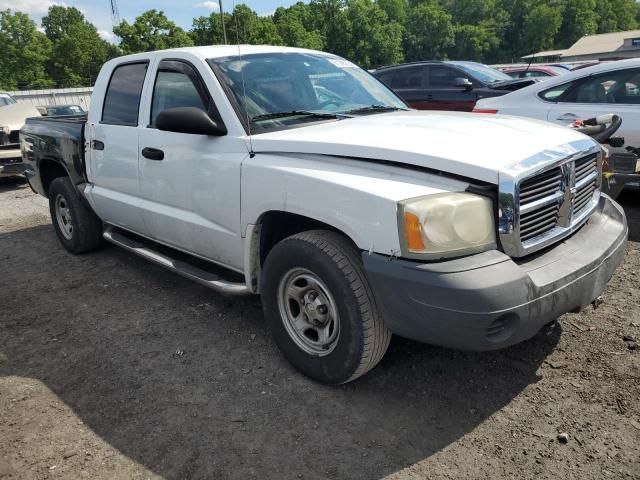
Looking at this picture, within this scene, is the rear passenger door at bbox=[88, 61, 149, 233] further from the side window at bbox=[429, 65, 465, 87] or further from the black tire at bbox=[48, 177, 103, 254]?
the side window at bbox=[429, 65, 465, 87]

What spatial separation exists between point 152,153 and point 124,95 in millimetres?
907

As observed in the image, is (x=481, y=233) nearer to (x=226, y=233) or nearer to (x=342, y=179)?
(x=342, y=179)

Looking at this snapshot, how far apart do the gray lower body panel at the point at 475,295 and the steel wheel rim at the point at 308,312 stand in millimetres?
437

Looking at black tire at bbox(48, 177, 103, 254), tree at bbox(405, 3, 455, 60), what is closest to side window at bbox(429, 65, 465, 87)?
black tire at bbox(48, 177, 103, 254)

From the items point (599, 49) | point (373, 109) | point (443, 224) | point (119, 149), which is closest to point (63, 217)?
point (119, 149)

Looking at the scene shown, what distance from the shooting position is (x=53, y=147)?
17.7 ft

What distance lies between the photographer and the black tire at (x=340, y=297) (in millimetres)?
2613

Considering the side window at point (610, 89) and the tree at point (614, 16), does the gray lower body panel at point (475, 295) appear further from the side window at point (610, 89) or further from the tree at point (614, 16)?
the tree at point (614, 16)

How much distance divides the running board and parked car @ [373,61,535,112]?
650 cm

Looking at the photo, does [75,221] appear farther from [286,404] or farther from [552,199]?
[552,199]

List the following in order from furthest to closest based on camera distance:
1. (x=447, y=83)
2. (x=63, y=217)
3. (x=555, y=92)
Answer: (x=447, y=83)
(x=555, y=92)
(x=63, y=217)

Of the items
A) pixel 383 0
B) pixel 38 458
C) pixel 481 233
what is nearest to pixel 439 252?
pixel 481 233

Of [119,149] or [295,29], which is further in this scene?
[295,29]

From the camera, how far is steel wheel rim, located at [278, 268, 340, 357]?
2.85m
